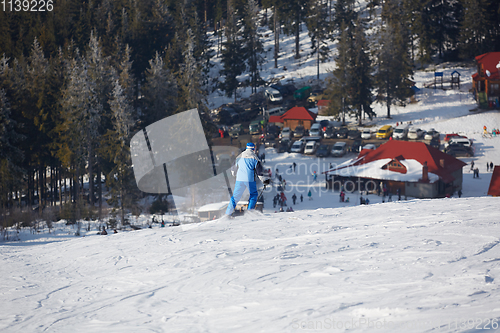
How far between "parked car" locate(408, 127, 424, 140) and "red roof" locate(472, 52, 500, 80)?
13.8 metres

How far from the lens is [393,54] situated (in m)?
53.3

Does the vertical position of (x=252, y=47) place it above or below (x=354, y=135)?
above

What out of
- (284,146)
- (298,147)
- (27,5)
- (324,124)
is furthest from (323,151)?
(27,5)

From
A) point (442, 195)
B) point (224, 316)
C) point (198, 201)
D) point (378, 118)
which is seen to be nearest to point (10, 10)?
point (198, 201)

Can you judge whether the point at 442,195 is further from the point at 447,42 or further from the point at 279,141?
the point at 447,42

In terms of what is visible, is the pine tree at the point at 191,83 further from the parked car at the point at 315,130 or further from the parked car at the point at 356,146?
the parked car at the point at 315,130

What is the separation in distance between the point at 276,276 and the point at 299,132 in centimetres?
4390

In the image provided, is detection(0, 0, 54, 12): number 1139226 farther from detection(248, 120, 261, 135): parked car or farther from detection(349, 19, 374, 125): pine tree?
detection(349, 19, 374, 125): pine tree

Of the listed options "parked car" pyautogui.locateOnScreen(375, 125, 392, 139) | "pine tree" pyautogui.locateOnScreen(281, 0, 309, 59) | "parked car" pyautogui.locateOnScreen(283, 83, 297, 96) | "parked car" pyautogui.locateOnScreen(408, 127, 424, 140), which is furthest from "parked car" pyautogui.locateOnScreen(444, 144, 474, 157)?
"pine tree" pyautogui.locateOnScreen(281, 0, 309, 59)

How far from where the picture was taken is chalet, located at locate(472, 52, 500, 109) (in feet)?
169

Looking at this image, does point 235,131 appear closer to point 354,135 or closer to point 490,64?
point 354,135

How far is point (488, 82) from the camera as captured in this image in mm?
52250

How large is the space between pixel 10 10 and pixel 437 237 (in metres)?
60.0

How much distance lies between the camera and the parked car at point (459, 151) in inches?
1598
